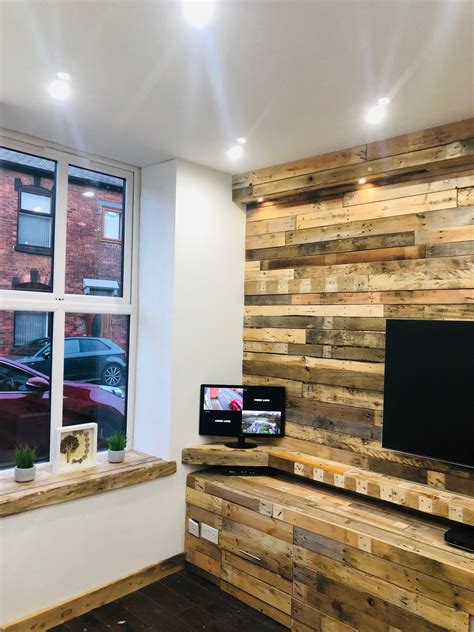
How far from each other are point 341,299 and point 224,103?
148 centimetres

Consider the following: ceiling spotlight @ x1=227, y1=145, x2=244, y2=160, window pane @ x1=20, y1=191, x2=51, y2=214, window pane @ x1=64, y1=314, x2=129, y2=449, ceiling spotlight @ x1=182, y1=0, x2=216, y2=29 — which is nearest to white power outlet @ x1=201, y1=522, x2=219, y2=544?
window pane @ x1=64, y1=314, x2=129, y2=449

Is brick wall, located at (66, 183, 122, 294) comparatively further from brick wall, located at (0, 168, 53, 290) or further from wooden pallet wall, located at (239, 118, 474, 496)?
wooden pallet wall, located at (239, 118, 474, 496)

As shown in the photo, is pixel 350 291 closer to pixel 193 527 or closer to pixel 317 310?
pixel 317 310

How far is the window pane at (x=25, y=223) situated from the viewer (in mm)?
3045

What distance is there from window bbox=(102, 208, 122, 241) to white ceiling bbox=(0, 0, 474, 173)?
569mm

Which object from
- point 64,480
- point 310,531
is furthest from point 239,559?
point 64,480

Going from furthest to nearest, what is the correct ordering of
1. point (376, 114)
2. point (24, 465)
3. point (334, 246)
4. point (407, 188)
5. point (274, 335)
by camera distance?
point (274, 335)
point (334, 246)
point (407, 188)
point (24, 465)
point (376, 114)

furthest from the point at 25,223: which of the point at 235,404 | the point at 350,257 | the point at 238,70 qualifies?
the point at 350,257

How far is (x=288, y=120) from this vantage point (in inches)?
108

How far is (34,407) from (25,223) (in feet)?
3.90

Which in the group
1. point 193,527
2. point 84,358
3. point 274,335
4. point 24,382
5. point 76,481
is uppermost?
point 274,335

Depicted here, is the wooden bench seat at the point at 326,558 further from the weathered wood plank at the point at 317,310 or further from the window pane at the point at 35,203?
the window pane at the point at 35,203

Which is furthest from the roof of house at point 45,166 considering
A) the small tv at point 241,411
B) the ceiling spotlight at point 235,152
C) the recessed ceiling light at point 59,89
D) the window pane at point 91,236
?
the small tv at point 241,411

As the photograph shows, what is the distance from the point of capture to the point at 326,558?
263 cm
